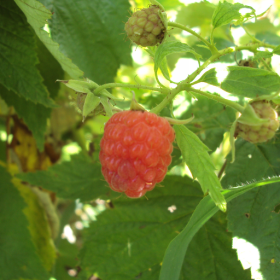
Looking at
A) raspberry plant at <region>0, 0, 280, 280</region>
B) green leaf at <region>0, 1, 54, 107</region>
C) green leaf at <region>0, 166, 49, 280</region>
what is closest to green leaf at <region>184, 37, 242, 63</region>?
raspberry plant at <region>0, 0, 280, 280</region>

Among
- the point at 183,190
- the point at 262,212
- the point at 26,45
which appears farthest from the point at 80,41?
the point at 262,212

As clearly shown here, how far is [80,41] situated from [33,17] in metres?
0.38

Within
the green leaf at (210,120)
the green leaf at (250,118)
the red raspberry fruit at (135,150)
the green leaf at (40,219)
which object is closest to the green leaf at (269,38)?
the green leaf at (210,120)

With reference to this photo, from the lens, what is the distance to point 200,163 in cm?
82

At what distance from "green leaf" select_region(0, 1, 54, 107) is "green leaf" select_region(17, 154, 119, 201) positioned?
1.46 feet

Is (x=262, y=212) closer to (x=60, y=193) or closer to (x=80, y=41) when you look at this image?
(x=60, y=193)

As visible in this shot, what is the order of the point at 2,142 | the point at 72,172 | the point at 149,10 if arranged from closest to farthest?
the point at 149,10 < the point at 72,172 < the point at 2,142

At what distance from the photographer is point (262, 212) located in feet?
3.61

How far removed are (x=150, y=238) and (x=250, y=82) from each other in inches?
32.3

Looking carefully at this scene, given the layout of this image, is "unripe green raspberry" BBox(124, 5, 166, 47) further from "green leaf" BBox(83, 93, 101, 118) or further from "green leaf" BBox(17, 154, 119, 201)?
"green leaf" BBox(17, 154, 119, 201)

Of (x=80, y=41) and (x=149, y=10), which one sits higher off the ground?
(x=149, y=10)

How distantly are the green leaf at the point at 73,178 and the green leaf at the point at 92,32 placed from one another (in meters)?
0.43

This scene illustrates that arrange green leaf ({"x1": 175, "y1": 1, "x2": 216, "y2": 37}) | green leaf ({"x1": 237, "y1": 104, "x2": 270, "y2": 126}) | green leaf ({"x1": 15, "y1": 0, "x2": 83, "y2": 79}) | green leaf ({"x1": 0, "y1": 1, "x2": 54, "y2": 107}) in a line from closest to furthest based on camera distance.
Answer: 1. green leaf ({"x1": 237, "y1": 104, "x2": 270, "y2": 126})
2. green leaf ({"x1": 15, "y1": 0, "x2": 83, "y2": 79})
3. green leaf ({"x1": 0, "y1": 1, "x2": 54, "y2": 107})
4. green leaf ({"x1": 175, "y1": 1, "x2": 216, "y2": 37})

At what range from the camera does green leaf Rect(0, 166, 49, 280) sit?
4.44 feet
